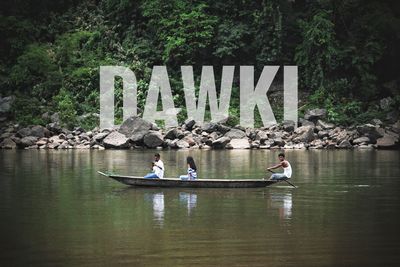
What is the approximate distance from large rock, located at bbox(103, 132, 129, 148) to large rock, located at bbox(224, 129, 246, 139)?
6.46 metres

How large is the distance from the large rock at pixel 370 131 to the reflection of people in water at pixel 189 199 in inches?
930

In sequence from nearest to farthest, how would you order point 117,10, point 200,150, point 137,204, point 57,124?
point 137,204 → point 200,150 → point 57,124 → point 117,10

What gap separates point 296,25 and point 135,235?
39009 mm

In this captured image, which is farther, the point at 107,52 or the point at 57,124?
the point at 107,52

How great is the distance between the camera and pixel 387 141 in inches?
1671

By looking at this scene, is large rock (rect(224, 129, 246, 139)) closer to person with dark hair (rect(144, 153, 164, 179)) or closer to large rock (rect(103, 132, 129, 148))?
large rock (rect(103, 132, 129, 148))

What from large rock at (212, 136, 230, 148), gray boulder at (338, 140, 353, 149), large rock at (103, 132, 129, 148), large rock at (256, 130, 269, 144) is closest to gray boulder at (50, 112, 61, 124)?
large rock at (103, 132, 129, 148)

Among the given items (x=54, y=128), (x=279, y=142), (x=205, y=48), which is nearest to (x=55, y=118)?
(x=54, y=128)

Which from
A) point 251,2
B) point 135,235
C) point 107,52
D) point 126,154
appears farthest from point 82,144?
point 135,235

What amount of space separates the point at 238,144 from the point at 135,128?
6.53 meters

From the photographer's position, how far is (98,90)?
168ft

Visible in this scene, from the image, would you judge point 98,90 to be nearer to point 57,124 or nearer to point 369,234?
point 57,124

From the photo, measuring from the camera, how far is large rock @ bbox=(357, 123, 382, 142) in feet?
142

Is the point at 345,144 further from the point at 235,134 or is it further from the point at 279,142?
the point at 235,134
